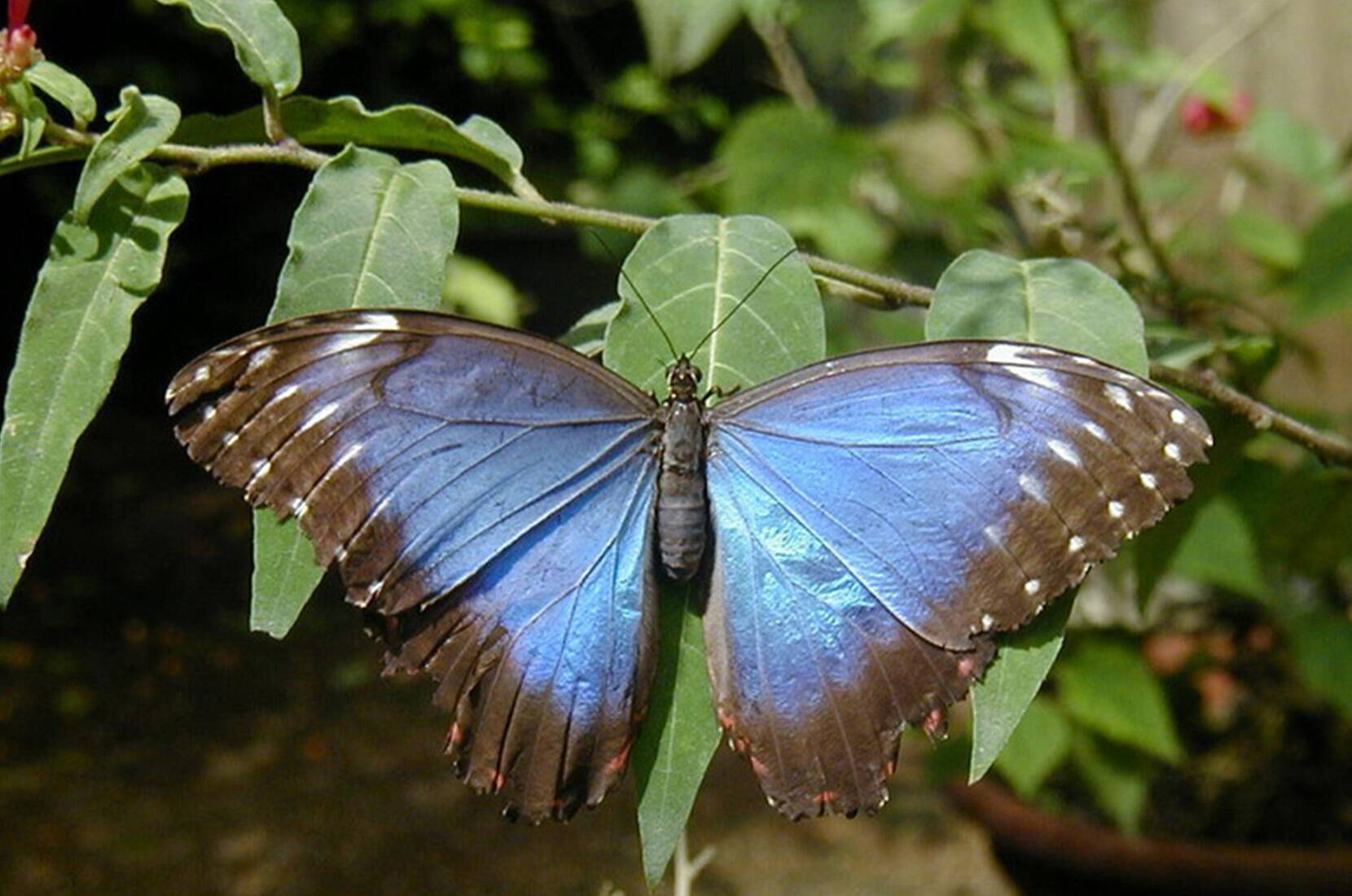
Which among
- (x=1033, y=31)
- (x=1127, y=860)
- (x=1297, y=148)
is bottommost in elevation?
(x=1127, y=860)

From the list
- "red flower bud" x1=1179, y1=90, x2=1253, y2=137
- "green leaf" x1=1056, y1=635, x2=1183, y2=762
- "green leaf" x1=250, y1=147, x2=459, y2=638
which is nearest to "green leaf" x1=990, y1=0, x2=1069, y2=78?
"red flower bud" x1=1179, y1=90, x2=1253, y2=137

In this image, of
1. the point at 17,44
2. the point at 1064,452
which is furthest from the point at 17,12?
the point at 1064,452

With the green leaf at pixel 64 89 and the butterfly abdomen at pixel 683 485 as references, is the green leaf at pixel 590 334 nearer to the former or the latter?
the butterfly abdomen at pixel 683 485

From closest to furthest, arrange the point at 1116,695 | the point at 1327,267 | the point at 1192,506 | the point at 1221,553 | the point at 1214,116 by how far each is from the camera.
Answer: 1. the point at 1192,506
2. the point at 1327,267
3. the point at 1221,553
4. the point at 1116,695
5. the point at 1214,116

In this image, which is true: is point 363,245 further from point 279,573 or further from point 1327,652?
point 1327,652

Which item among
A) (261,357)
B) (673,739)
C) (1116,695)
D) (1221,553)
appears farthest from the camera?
(1116,695)
